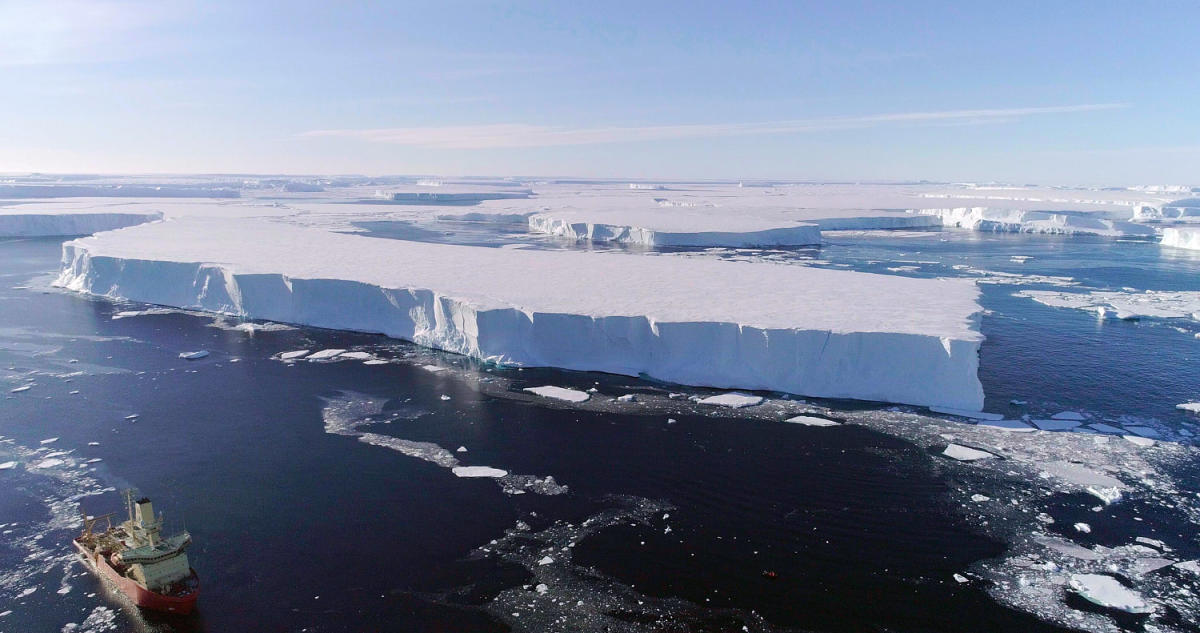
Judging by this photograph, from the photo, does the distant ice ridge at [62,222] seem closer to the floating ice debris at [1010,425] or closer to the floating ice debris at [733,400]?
the floating ice debris at [733,400]

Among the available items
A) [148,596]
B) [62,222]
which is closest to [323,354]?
[148,596]

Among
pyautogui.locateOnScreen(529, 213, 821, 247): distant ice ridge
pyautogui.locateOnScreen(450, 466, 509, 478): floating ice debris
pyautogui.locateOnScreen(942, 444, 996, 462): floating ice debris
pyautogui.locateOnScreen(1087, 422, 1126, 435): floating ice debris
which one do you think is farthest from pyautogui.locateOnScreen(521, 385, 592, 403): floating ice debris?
pyautogui.locateOnScreen(529, 213, 821, 247): distant ice ridge

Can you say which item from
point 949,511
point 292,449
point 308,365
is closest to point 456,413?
point 292,449

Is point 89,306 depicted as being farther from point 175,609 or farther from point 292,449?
point 175,609

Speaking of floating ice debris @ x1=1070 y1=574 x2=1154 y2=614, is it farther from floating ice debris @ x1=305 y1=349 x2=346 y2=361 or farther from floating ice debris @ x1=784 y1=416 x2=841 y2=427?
floating ice debris @ x1=305 y1=349 x2=346 y2=361

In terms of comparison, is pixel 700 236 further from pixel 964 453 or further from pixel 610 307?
pixel 964 453
